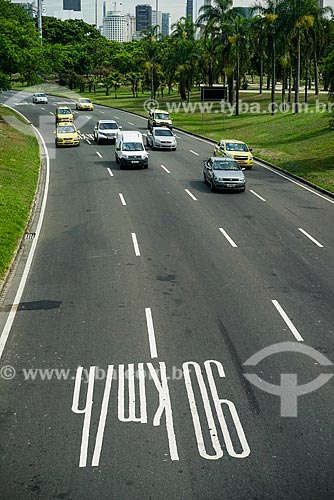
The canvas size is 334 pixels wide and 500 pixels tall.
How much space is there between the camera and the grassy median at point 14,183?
20.6 m

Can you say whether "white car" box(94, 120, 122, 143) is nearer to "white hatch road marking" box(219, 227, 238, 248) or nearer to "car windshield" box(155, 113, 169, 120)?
"car windshield" box(155, 113, 169, 120)

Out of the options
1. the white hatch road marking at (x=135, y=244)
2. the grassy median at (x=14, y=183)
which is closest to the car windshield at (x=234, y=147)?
the grassy median at (x=14, y=183)

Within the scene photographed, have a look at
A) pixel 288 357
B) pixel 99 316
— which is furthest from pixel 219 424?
pixel 99 316

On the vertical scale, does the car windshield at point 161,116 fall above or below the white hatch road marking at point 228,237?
above

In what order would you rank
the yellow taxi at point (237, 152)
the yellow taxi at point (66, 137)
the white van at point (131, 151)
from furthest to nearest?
the yellow taxi at point (66, 137), the yellow taxi at point (237, 152), the white van at point (131, 151)

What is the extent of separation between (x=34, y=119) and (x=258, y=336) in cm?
5914

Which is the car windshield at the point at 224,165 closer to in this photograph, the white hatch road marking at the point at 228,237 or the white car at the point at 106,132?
the white hatch road marking at the point at 228,237

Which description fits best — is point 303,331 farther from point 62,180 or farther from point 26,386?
point 62,180

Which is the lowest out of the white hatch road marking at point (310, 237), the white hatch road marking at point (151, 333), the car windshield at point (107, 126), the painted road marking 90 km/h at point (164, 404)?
the painted road marking 90 km/h at point (164, 404)

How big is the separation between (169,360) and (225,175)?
18745mm

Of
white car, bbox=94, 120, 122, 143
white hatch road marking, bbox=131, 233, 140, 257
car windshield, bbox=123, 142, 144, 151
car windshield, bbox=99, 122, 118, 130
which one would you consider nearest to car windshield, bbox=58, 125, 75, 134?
white car, bbox=94, 120, 122, 143

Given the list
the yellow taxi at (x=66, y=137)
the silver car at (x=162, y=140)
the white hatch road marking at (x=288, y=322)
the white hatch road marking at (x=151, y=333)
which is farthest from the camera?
the yellow taxi at (x=66, y=137)

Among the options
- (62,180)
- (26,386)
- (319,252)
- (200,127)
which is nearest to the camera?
(26,386)

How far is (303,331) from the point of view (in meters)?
13.8
